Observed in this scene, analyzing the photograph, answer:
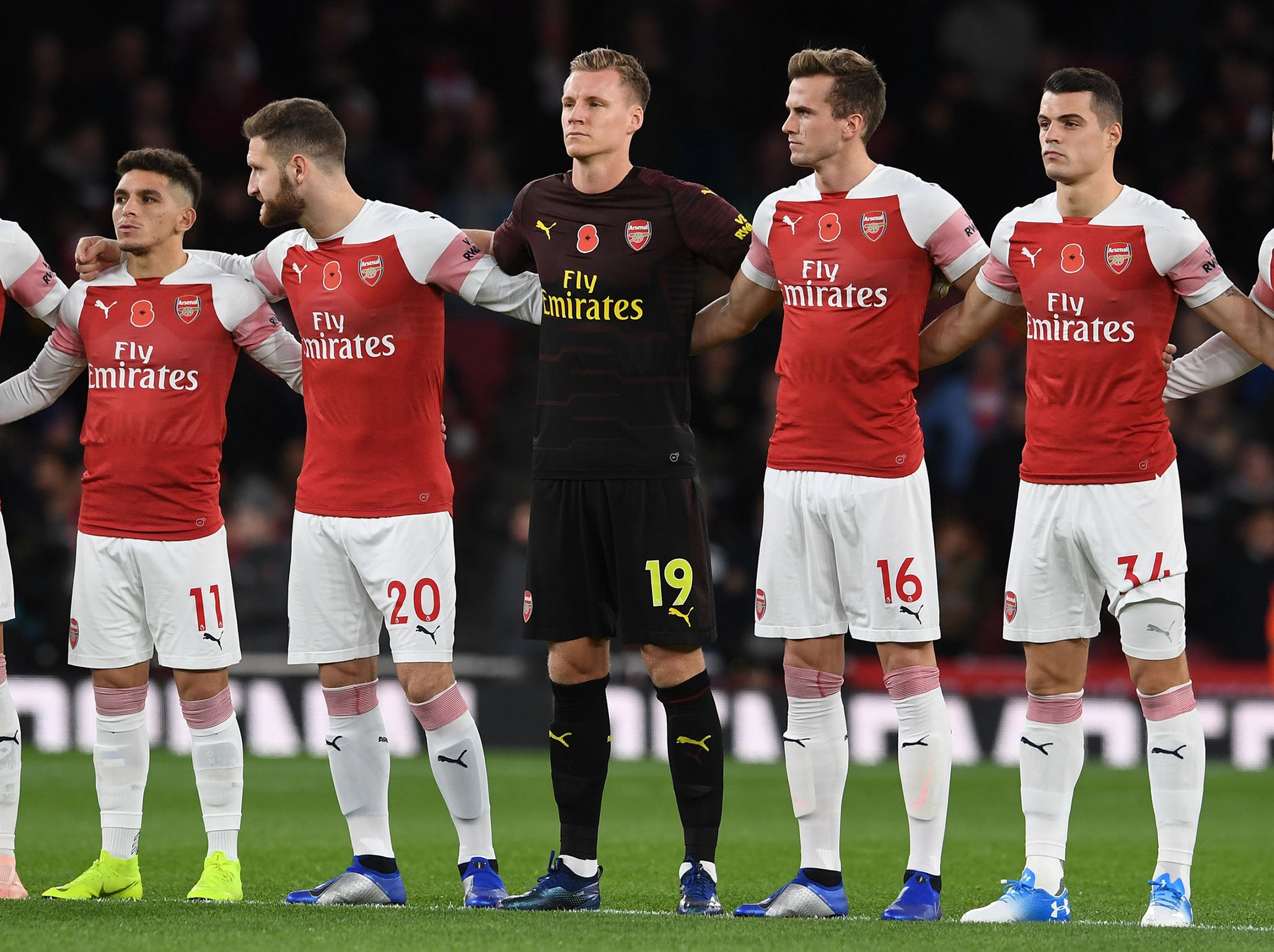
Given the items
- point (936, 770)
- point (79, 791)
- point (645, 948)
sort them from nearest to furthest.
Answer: point (645, 948) → point (936, 770) → point (79, 791)

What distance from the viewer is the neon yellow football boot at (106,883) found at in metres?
6.58

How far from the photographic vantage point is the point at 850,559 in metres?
6.22

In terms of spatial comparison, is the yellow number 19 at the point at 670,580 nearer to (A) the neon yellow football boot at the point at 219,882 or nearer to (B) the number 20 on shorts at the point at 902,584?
(B) the number 20 on shorts at the point at 902,584

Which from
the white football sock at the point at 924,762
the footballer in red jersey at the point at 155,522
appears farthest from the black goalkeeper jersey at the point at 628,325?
the footballer in red jersey at the point at 155,522

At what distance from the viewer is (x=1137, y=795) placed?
11008 millimetres

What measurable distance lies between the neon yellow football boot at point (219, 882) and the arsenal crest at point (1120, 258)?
3.58 metres

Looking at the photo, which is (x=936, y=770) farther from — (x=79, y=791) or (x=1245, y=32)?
(x=1245, y=32)

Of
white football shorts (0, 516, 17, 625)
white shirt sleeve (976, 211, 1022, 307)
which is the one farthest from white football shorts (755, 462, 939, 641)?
white football shorts (0, 516, 17, 625)

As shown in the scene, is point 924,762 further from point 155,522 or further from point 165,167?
point 165,167

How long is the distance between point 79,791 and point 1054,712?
21.8 ft

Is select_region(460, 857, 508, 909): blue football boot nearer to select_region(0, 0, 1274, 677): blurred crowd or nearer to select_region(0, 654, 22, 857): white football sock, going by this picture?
select_region(0, 654, 22, 857): white football sock

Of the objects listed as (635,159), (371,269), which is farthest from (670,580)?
(635,159)

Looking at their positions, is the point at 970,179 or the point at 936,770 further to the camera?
the point at 970,179

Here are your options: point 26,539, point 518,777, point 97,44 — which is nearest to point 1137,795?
point 518,777
